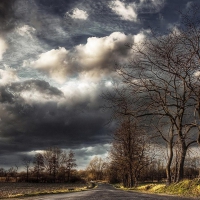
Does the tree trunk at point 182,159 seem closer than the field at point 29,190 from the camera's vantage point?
Yes

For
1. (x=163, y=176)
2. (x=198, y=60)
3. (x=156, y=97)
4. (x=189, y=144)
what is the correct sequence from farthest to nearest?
1. (x=163, y=176)
2. (x=189, y=144)
3. (x=156, y=97)
4. (x=198, y=60)

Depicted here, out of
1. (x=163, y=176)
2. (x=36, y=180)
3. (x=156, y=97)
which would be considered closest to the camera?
(x=156, y=97)

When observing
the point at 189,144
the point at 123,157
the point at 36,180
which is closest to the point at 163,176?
the point at 36,180

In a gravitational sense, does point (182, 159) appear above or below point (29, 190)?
above

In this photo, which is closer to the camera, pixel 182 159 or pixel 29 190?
pixel 182 159

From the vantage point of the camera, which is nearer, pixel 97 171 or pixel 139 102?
pixel 139 102

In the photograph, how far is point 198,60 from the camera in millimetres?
14672

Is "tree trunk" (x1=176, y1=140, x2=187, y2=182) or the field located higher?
"tree trunk" (x1=176, y1=140, x2=187, y2=182)

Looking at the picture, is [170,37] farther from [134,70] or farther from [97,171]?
[97,171]

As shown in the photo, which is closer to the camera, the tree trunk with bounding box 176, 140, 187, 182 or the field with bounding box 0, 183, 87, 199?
the tree trunk with bounding box 176, 140, 187, 182

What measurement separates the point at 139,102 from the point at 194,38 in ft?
16.2

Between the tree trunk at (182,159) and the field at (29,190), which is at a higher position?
the tree trunk at (182,159)

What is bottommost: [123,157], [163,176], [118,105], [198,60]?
[163,176]

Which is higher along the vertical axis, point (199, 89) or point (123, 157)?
point (199, 89)
